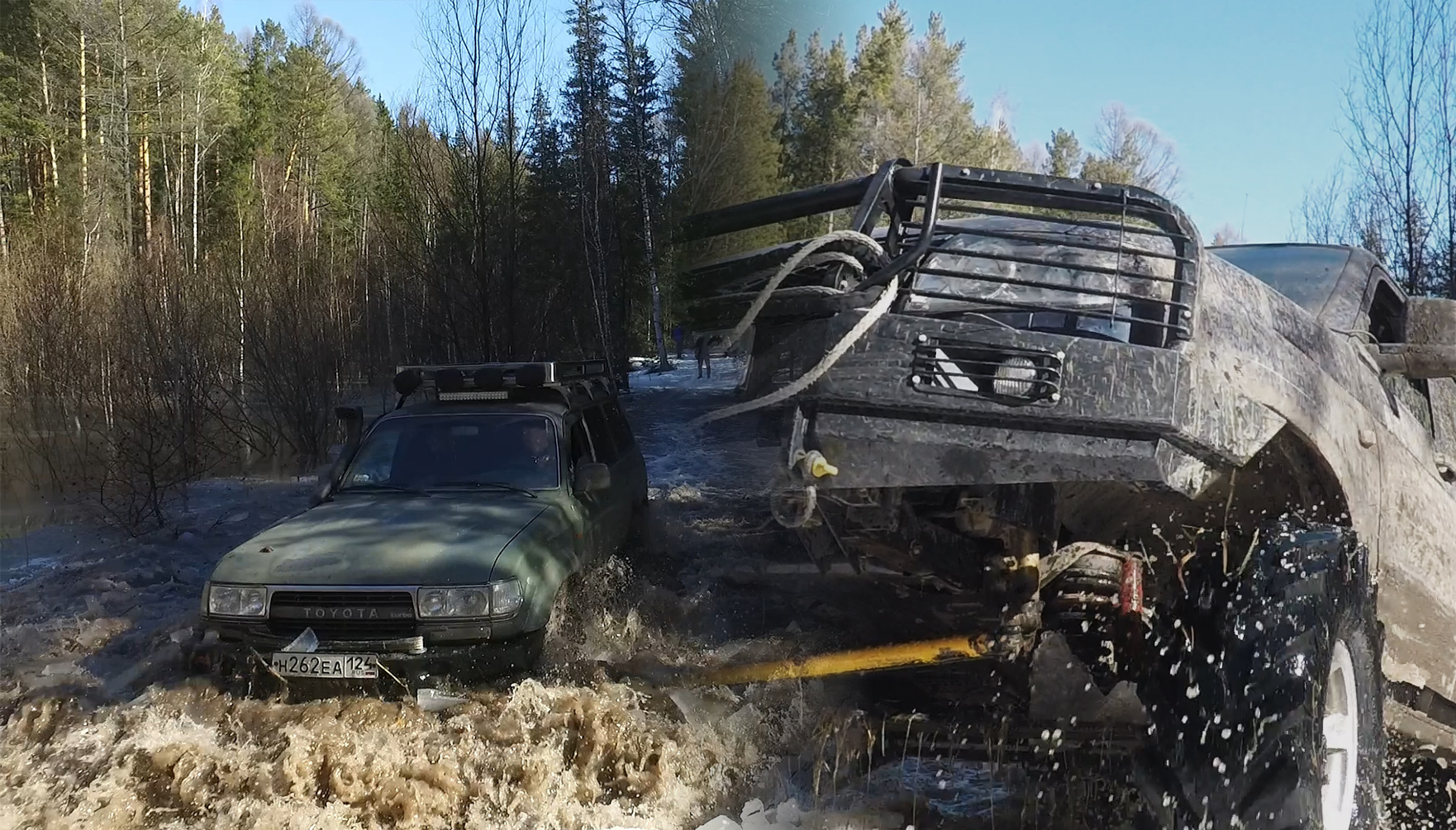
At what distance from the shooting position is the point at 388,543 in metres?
4.78

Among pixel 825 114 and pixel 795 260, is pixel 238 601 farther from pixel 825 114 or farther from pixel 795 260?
pixel 825 114

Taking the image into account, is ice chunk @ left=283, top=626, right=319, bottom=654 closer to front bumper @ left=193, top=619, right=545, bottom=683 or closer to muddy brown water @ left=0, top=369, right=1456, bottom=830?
front bumper @ left=193, top=619, right=545, bottom=683

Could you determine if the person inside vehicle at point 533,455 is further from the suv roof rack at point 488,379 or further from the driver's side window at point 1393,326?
the driver's side window at point 1393,326

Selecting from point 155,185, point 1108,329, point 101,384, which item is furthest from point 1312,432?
point 155,185

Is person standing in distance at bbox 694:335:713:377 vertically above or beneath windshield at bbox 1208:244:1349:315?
beneath

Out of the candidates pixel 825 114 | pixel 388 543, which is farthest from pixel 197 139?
pixel 388 543

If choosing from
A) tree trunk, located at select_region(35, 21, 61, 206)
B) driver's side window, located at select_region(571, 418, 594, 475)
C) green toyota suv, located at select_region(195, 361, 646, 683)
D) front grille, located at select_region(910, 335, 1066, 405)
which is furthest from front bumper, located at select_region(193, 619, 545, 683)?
tree trunk, located at select_region(35, 21, 61, 206)

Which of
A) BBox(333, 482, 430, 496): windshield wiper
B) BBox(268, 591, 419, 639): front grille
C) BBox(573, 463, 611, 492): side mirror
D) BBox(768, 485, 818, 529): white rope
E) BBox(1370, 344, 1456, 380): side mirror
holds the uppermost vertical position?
BBox(1370, 344, 1456, 380): side mirror

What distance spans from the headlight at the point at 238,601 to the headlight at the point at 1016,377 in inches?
135

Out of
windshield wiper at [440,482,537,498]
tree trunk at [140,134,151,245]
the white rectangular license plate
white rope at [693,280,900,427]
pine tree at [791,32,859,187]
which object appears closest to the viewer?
white rope at [693,280,900,427]

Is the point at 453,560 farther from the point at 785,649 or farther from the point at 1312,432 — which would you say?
the point at 1312,432

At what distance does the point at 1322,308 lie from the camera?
391 centimetres

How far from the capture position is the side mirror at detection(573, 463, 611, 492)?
18.9 ft

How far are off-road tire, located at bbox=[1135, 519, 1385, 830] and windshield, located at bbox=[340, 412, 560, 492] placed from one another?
3.61 meters
